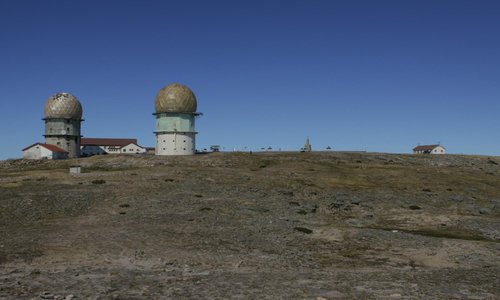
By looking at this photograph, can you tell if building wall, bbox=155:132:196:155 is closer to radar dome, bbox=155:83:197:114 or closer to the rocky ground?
radar dome, bbox=155:83:197:114

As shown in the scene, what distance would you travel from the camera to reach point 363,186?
199 feet

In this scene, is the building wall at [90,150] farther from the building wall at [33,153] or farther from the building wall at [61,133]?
the building wall at [33,153]

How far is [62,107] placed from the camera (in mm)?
92438

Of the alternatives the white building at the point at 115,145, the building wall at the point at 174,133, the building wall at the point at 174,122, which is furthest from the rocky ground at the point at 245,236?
the white building at the point at 115,145

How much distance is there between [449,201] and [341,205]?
14294mm

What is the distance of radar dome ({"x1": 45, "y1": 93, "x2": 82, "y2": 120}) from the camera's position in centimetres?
9238

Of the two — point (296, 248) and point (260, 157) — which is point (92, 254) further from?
point (260, 157)

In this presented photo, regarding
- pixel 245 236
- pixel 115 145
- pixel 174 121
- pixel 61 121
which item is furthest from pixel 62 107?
pixel 245 236

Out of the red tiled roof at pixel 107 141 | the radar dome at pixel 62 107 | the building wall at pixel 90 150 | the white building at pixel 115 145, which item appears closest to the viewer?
the radar dome at pixel 62 107

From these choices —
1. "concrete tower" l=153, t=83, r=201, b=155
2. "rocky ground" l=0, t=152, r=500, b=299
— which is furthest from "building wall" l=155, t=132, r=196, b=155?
"rocky ground" l=0, t=152, r=500, b=299

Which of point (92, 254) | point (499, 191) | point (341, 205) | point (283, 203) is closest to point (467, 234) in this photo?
point (341, 205)

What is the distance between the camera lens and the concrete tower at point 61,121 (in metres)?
92.4

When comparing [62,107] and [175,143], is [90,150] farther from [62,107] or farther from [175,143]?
[175,143]

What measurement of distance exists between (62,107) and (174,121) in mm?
24128
